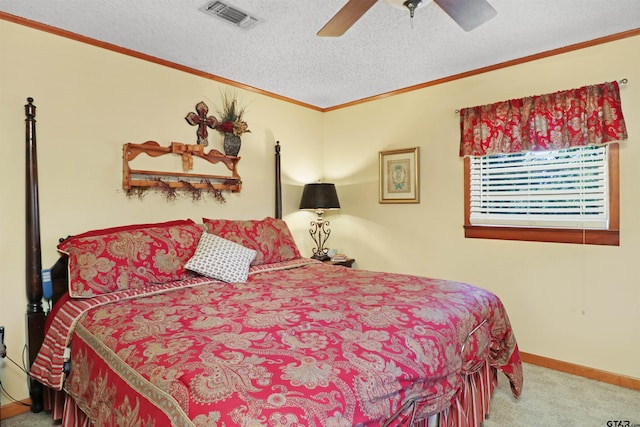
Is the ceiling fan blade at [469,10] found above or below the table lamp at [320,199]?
above

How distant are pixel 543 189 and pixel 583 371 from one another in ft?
4.51

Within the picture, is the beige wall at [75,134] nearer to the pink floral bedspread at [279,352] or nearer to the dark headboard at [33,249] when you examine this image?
the dark headboard at [33,249]

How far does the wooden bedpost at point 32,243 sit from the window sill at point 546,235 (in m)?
3.22

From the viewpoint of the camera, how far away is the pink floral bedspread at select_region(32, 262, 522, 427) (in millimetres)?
1014

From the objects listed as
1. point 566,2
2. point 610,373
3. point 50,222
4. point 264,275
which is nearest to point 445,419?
point 264,275

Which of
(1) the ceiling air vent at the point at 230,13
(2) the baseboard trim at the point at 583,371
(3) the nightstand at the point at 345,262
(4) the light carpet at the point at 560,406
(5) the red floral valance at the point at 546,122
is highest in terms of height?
(1) the ceiling air vent at the point at 230,13

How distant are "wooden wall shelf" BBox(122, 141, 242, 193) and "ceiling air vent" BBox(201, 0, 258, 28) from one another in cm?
112

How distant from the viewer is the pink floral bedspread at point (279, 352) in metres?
1.01

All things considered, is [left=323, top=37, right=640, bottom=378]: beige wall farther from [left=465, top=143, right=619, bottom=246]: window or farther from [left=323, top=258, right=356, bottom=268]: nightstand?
[left=323, top=258, right=356, bottom=268]: nightstand

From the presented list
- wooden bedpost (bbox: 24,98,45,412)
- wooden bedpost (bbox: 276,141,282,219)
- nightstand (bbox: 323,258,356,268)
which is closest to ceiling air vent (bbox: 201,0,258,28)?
wooden bedpost (bbox: 24,98,45,412)

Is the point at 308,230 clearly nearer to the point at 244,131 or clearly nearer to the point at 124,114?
the point at 244,131

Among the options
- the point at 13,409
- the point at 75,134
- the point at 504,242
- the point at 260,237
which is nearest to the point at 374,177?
the point at 504,242

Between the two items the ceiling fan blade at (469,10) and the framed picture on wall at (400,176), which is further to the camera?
the framed picture on wall at (400,176)

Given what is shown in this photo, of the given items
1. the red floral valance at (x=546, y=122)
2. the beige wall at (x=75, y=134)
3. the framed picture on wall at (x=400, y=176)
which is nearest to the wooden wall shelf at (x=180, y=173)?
the beige wall at (x=75, y=134)
